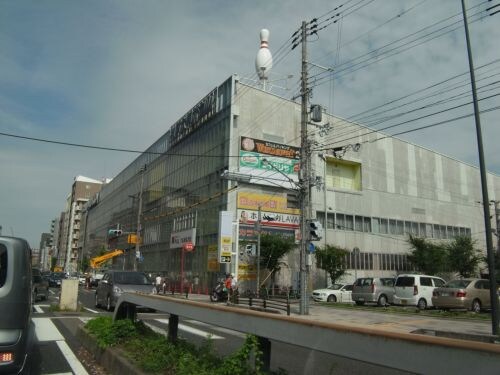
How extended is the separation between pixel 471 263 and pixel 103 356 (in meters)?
47.9

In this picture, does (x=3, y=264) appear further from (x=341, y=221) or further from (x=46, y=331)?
(x=341, y=221)

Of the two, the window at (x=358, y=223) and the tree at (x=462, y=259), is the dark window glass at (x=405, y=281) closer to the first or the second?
the window at (x=358, y=223)

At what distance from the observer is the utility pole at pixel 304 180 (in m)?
20.1

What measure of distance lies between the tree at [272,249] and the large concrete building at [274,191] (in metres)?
1.03

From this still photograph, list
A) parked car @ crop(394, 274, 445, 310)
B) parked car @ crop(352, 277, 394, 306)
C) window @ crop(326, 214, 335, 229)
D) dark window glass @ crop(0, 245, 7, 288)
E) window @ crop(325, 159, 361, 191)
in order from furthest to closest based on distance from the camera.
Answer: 1. window @ crop(325, 159, 361, 191)
2. window @ crop(326, 214, 335, 229)
3. parked car @ crop(352, 277, 394, 306)
4. parked car @ crop(394, 274, 445, 310)
5. dark window glass @ crop(0, 245, 7, 288)

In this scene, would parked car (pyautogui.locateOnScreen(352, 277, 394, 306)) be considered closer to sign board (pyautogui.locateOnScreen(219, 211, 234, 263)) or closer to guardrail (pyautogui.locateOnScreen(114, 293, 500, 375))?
sign board (pyautogui.locateOnScreen(219, 211, 234, 263))

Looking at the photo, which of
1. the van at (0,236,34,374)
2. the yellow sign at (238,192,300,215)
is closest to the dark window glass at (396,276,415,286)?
the yellow sign at (238,192,300,215)

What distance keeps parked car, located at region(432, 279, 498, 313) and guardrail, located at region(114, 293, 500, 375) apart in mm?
18999

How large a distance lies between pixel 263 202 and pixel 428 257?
19.5 meters

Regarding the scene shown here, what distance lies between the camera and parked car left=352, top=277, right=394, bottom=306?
84.4 ft

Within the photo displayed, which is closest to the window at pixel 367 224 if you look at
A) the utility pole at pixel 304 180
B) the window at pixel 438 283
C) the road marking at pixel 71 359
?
the window at pixel 438 283

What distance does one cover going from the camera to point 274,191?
135ft

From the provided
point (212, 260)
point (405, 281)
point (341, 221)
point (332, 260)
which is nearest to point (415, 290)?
point (405, 281)

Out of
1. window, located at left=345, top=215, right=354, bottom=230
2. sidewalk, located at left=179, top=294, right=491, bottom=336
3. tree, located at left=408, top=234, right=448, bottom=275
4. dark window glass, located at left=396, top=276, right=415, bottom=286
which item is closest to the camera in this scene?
sidewalk, located at left=179, top=294, right=491, bottom=336
